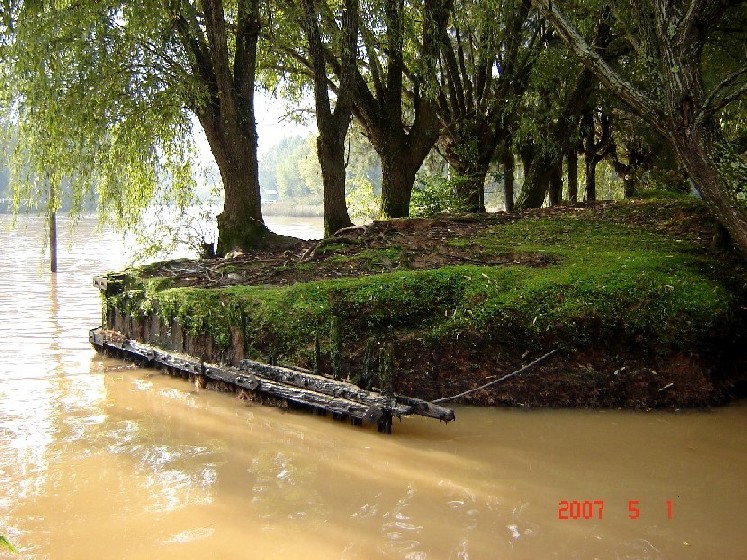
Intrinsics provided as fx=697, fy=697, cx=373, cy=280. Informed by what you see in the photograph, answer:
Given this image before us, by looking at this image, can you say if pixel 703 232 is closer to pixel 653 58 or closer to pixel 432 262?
pixel 653 58

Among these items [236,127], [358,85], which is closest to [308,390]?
[236,127]

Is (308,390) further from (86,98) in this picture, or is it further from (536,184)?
(536,184)

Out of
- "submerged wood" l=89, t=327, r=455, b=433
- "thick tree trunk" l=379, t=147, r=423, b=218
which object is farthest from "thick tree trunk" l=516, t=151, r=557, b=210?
"submerged wood" l=89, t=327, r=455, b=433

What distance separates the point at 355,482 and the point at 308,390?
179cm

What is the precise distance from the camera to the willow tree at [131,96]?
11047mm

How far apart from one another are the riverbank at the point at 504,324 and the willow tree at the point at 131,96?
133 inches

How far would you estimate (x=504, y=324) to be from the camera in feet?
27.8

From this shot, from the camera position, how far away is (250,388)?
330 inches

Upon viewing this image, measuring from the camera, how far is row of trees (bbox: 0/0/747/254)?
8.59 m

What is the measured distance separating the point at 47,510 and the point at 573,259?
24.6 feet

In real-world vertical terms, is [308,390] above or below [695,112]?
below

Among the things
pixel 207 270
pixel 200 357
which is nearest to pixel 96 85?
pixel 207 270

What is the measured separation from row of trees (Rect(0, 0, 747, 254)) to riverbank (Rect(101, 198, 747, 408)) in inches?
52.1
